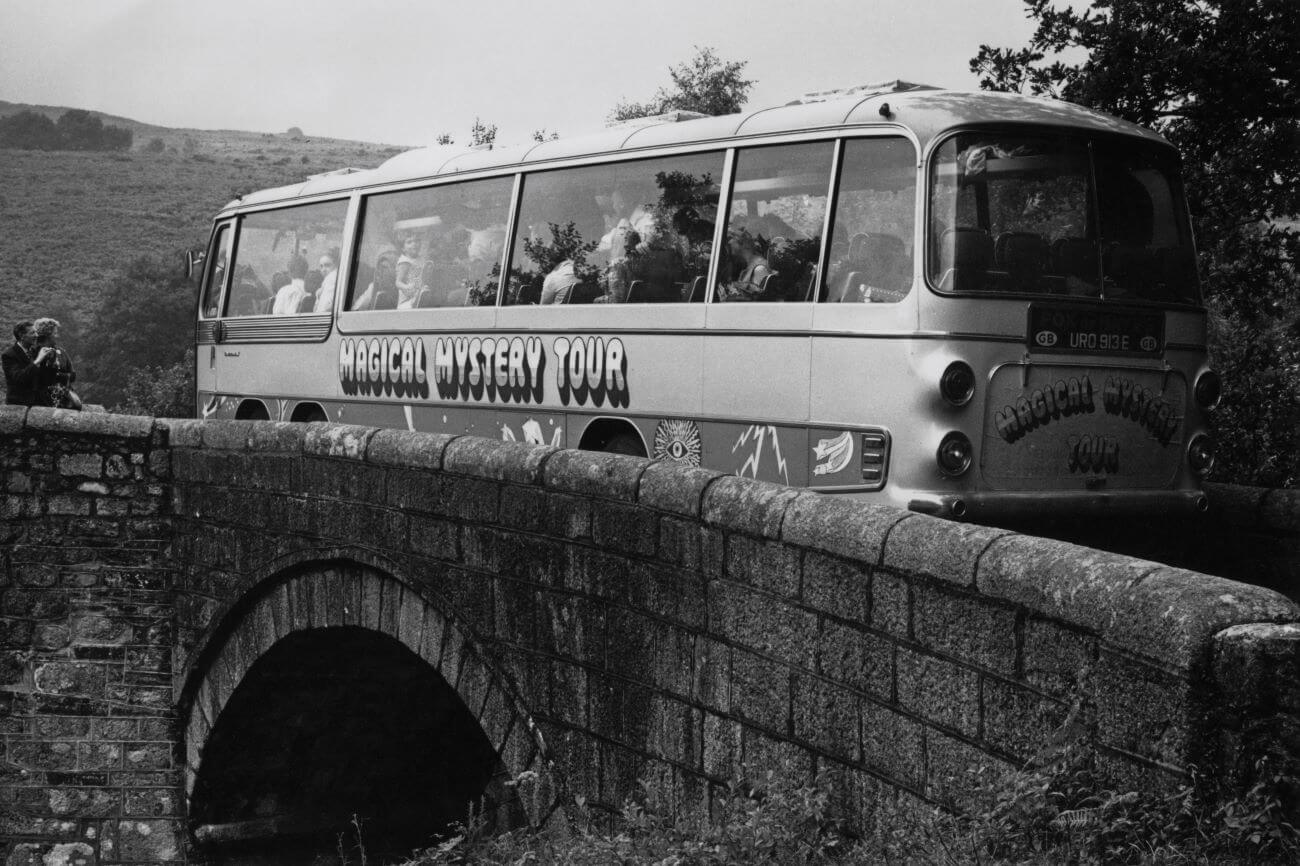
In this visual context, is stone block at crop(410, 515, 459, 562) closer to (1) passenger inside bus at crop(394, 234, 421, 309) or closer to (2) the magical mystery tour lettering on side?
(2) the magical mystery tour lettering on side

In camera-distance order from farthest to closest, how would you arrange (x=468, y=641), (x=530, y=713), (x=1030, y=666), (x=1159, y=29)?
(x=1159, y=29) < (x=468, y=641) < (x=530, y=713) < (x=1030, y=666)

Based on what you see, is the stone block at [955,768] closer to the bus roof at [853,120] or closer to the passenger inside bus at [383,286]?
the bus roof at [853,120]

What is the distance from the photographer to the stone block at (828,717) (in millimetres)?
4777

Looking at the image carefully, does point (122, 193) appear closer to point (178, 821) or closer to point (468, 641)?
point (178, 821)

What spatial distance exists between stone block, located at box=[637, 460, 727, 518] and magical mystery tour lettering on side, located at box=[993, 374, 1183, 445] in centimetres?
196

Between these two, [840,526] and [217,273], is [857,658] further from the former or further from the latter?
[217,273]

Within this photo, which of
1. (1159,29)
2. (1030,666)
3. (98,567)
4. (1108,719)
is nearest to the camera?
(1108,719)

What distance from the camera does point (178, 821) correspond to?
12570mm

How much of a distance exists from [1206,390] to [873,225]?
1.94 meters

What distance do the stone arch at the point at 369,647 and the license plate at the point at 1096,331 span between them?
Answer: 3009mm

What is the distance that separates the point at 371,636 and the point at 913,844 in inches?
266

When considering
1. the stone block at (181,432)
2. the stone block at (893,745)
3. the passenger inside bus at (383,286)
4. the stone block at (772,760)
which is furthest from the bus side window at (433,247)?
the stone block at (893,745)

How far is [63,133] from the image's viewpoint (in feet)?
299

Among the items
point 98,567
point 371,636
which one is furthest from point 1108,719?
point 98,567
